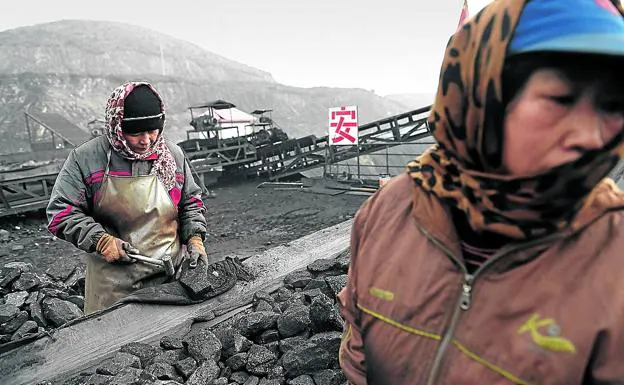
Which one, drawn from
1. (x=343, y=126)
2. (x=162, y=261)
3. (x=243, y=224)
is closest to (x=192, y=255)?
(x=162, y=261)

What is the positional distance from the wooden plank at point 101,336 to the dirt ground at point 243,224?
479 cm

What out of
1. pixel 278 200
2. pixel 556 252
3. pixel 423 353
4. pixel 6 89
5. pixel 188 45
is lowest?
pixel 278 200

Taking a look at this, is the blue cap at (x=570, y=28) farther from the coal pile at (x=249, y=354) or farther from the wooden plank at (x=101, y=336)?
the wooden plank at (x=101, y=336)

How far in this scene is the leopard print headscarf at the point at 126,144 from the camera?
8.38 feet

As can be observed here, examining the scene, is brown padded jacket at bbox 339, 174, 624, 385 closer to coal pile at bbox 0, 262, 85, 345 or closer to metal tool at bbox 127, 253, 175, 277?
metal tool at bbox 127, 253, 175, 277

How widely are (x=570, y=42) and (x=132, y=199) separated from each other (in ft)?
8.72

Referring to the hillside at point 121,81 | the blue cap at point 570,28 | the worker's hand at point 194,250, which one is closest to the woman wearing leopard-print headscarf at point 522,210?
the blue cap at point 570,28

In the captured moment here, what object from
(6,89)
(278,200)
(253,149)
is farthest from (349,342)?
(6,89)

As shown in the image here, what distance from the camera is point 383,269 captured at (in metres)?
1.21

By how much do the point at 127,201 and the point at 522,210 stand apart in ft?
8.33

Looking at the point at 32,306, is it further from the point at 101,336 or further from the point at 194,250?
the point at 194,250

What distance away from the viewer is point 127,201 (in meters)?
2.74

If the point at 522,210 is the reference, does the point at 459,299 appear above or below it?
below

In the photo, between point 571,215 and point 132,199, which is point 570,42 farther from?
point 132,199
